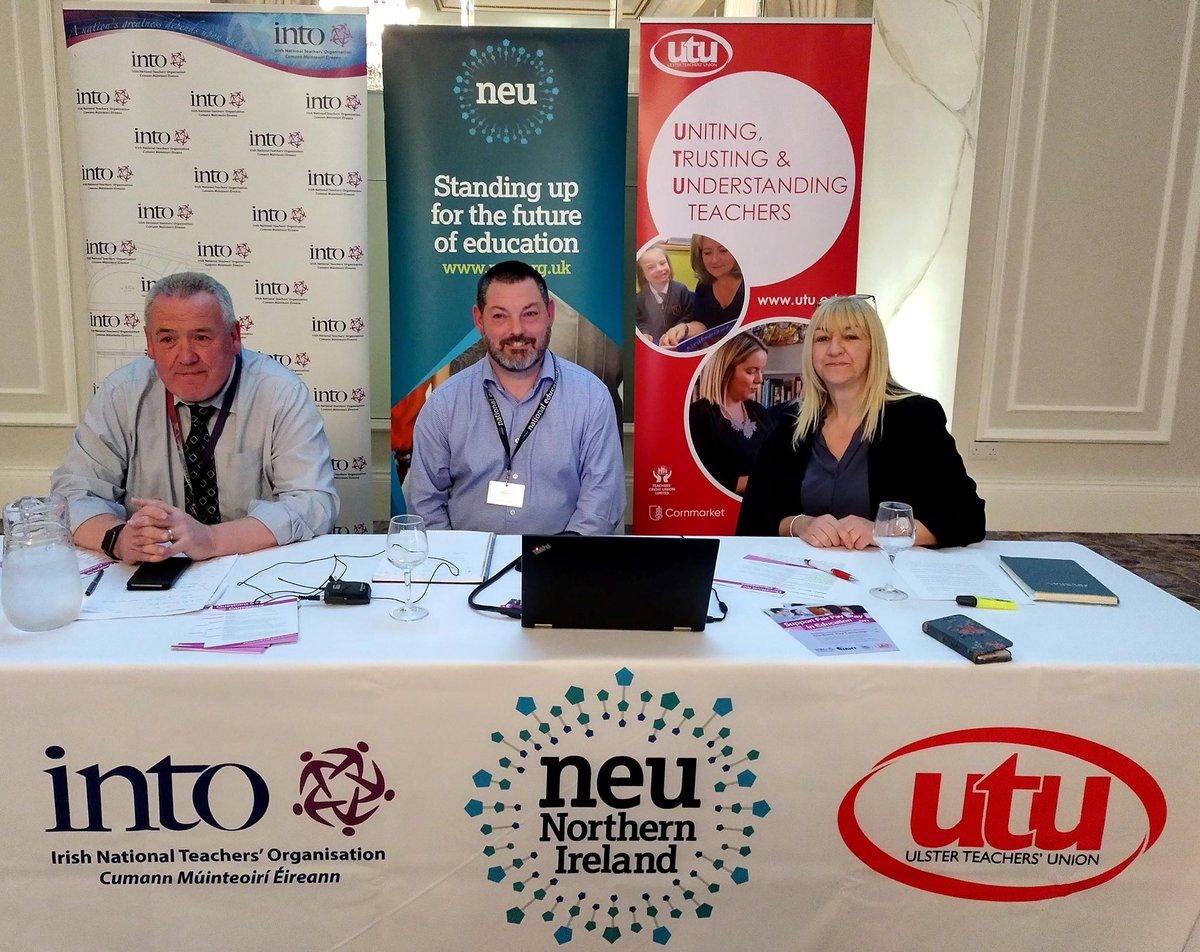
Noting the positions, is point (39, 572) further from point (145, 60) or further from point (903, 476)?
point (145, 60)

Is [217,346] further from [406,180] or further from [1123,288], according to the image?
[1123,288]

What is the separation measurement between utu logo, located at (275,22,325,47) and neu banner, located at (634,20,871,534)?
4.17 feet

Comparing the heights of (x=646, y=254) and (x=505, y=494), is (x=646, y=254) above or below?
above

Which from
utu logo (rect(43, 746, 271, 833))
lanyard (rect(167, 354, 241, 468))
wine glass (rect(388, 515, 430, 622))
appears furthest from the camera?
lanyard (rect(167, 354, 241, 468))

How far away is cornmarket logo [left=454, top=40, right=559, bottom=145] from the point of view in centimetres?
345

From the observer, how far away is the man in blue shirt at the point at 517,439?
296 cm

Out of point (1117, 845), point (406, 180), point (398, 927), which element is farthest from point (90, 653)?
point (406, 180)

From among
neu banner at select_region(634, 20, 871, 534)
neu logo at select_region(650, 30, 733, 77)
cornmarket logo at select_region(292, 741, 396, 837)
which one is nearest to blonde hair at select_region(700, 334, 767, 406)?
neu banner at select_region(634, 20, 871, 534)

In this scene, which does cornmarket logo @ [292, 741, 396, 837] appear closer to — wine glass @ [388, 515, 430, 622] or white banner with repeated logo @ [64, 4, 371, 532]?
wine glass @ [388, 515, 430, 622]

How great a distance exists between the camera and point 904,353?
4.45 meters

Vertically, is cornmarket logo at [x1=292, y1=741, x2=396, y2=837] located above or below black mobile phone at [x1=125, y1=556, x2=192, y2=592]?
below

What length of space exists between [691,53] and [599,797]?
3.07 m

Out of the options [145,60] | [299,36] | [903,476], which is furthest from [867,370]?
[145,60]

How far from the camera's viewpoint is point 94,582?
1.73 metres
